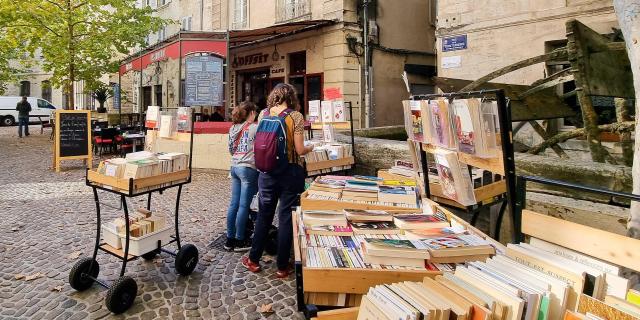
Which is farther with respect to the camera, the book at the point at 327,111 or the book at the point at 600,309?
the book at the point at 327,111

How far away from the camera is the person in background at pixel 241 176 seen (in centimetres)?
484

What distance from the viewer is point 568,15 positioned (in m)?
8.61

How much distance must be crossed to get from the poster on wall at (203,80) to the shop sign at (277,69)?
4.05 metres

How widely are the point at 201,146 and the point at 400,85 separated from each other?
7.26 metres

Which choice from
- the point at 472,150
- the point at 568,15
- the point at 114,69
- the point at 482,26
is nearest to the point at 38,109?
the point at 114,69

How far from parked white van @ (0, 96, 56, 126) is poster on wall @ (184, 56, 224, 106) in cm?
2206

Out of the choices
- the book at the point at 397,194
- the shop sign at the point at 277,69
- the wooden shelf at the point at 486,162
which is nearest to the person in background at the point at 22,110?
the shop sign at the point at 277,69

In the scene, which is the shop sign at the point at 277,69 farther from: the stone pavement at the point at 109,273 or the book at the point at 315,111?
the book at the point at 315,111

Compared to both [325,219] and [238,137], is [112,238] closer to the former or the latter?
[238,137]

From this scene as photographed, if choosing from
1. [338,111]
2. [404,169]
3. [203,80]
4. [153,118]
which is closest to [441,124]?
[404,169]

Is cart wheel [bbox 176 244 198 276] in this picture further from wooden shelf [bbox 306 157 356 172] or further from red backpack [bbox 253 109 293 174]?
wooden shelf [bbox 306 157 356 172]

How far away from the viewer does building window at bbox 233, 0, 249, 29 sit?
1672 centimetres

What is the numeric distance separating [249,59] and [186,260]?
44.3ft

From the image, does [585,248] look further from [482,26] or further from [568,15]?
[482,26]
